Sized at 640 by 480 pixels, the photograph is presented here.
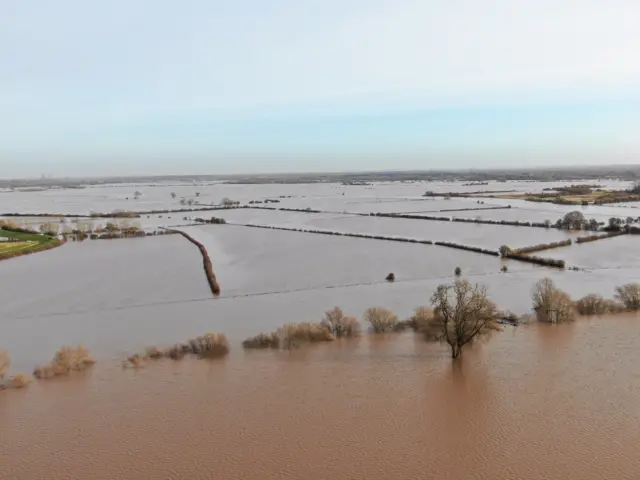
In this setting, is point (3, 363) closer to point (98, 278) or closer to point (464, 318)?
point (464, 318)

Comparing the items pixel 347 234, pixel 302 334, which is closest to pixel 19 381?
pixel 302 334

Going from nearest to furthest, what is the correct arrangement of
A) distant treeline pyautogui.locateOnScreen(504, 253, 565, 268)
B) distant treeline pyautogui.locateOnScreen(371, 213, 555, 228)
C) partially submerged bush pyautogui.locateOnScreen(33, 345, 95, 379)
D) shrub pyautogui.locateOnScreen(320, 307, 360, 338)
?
partially submerged bush pyautogui.locateOnScreen(33, 345, 95, 379) → shrub pyautogui.locateOnScreen(320, 307, 360, 338) → distant treeline pyautogui.locateOnScreen(504, 253, 565, 268) → distant treeline pyautogui.locateOnScreen(371, 213, 555, 228)

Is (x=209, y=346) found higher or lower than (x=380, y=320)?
lower

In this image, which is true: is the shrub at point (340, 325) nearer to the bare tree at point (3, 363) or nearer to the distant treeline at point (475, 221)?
the bare tree at point (3, 363)

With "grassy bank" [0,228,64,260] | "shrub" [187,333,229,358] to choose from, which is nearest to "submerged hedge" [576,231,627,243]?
"shrub" [187,333,229,358]

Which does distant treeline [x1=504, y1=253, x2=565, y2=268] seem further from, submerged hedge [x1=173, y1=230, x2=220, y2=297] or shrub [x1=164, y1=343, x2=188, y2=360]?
shrub [x1=164, y1=343, x2=188, y2=360]

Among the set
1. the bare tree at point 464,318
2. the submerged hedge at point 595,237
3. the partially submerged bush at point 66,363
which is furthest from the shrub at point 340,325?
the submerged hedge at point 595,237
